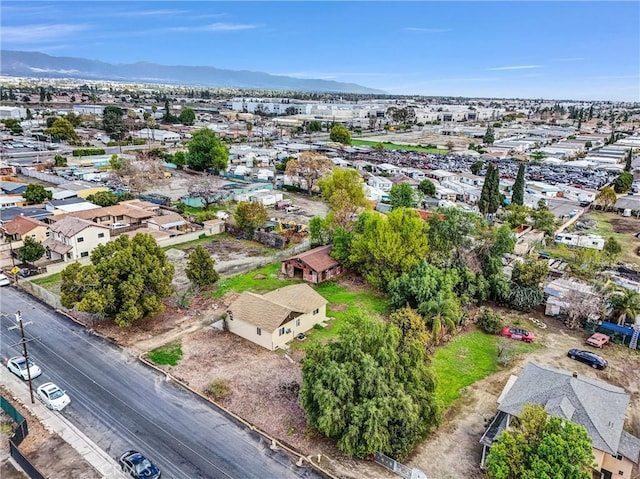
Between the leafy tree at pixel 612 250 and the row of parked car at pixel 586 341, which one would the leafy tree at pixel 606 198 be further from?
the row of parked car at pixel 586 341

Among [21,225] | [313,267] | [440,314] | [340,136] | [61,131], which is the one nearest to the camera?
[440,314]

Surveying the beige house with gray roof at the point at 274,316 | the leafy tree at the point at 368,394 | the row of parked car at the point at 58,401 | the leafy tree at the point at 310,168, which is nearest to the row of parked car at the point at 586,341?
the leafy tree at the point at 368,394

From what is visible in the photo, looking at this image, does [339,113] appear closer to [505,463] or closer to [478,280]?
[478,280]

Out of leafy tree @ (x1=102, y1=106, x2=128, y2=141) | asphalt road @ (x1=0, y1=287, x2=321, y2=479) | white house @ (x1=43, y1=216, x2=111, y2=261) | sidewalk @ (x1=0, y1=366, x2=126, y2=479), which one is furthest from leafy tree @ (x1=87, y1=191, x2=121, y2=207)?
leafy tree @ (x1=102, y1=106, x2=128, y2=141)

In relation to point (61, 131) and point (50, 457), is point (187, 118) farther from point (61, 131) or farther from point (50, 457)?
point (50, 457)

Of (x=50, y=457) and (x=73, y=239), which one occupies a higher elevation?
(x=73, y=239)

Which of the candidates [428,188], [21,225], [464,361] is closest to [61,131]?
[21,225]
